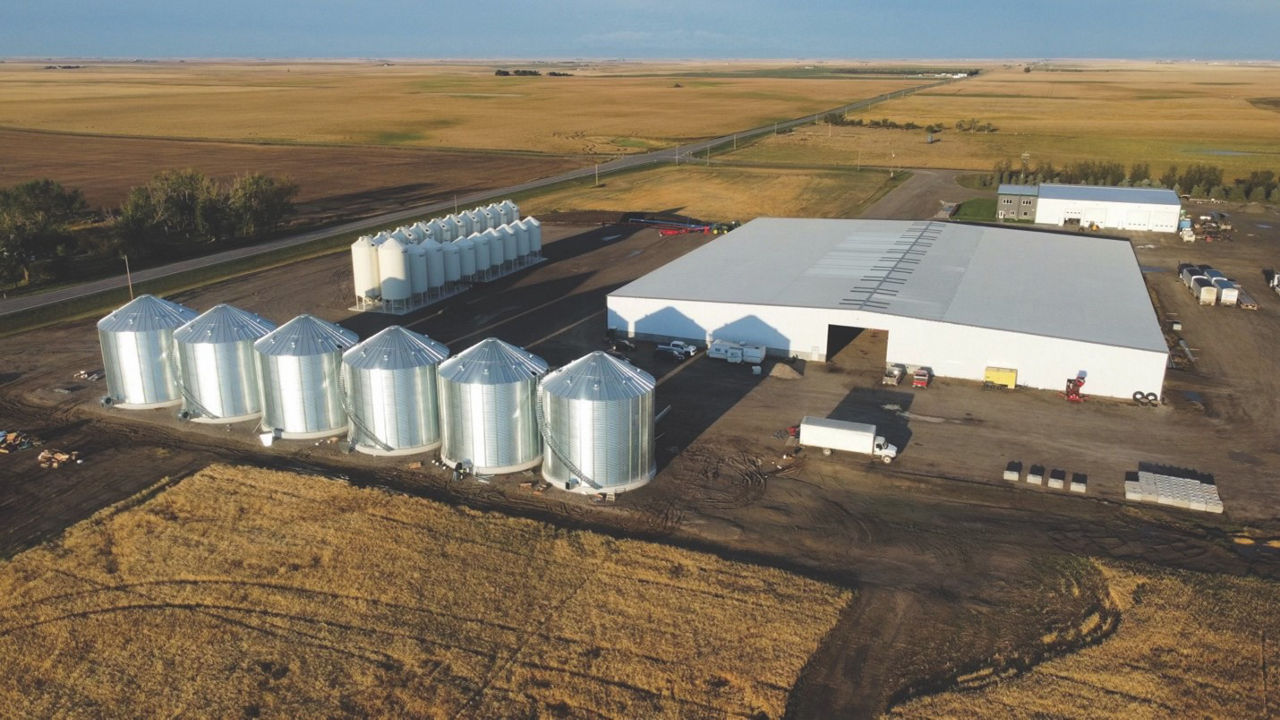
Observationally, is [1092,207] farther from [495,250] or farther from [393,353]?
[393,353]

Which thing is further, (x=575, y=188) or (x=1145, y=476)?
(x=575, y=188)

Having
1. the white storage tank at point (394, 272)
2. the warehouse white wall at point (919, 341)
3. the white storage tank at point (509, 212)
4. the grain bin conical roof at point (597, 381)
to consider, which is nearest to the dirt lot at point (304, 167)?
the white storage tank at point (509, 212)

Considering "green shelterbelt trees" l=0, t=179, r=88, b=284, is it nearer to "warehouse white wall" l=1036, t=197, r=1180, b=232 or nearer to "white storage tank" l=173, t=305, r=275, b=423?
"white storage tank" l=173, t=305, r=275, b=423

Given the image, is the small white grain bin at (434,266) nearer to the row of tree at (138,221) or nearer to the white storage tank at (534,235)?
the white storage tank at (534,235)

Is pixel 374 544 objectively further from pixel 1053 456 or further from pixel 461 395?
Answer: pixel 1053 456

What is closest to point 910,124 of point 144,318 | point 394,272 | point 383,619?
point 394,272

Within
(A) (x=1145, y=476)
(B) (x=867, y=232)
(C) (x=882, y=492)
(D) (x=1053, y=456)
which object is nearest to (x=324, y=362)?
(C) (x=882, y=492)
